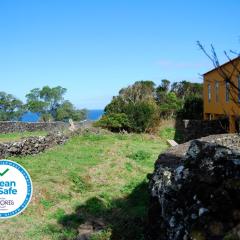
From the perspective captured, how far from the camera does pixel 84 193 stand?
542 inches

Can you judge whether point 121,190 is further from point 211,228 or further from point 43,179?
point 211,228

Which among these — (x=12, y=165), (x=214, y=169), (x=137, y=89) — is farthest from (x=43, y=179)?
(x=137, y=89)

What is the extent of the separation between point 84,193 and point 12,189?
29.1 feet

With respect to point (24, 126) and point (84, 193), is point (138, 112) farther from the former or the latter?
point (84, 193)

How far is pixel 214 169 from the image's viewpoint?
433 centimetres

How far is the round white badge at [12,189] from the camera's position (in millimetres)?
4957

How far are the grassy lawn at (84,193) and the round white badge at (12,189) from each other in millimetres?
2017

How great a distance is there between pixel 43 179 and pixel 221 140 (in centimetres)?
537

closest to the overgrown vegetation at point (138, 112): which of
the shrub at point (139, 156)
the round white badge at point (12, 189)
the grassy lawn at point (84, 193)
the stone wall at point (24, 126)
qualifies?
the stone wall at point (24, 126)

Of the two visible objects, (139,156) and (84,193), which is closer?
(84,193)

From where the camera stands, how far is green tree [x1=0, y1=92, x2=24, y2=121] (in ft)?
230

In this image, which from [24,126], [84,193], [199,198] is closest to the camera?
[199,198]

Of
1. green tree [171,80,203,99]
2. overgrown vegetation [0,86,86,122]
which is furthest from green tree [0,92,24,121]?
green tree [171,80,203,99]

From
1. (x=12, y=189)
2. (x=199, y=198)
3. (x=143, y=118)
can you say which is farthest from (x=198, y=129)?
(x=199, y=198)
